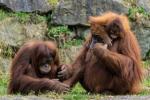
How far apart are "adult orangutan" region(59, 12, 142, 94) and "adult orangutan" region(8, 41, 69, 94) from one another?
422mm

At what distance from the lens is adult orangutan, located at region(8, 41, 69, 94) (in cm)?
760

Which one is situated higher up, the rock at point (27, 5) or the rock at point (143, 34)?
the rock at point (27, 5)

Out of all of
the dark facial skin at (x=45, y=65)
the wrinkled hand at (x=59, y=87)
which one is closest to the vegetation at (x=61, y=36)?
the dark facial skin at (x=45, y=65)

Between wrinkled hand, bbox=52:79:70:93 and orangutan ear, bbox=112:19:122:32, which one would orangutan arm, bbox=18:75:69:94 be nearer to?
wrinkled hand, bbox=52:79:70:93

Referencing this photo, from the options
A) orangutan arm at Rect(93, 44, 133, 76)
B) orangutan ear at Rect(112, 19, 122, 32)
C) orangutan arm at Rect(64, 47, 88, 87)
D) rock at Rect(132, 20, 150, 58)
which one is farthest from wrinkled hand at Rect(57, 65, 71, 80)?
rock at Rect(132, 20, 150, 58)

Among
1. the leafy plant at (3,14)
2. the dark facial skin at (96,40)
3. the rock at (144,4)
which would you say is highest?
the rock at (144,4)

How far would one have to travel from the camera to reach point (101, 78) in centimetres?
765

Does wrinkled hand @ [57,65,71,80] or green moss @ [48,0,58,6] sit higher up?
green moss @ [48,0,58,6]

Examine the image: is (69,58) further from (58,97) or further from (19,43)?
(58,97)

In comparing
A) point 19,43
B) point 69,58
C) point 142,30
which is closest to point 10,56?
point 19,43

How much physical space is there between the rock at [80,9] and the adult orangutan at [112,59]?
12.5 feet

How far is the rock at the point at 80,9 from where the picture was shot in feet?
38.3

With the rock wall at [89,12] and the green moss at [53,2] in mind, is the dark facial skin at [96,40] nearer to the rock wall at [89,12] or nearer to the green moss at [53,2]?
the rock wall at [89,12]

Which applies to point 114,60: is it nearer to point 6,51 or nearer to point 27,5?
point 6,51
